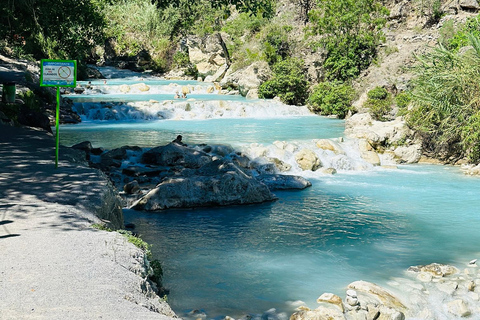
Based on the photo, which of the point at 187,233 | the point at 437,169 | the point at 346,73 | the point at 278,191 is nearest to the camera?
the point at 187,233

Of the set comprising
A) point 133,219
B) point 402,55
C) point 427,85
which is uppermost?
point 402,55

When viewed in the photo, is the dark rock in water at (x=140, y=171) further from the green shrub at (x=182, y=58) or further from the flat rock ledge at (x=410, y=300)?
the green shrub at (x=182, y=58)

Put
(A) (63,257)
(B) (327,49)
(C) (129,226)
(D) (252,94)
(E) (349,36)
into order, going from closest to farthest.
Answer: (A) (63,257) < (C) (129,226) < (E) (349,36) < (B) (327,49) < (D) (252,94)

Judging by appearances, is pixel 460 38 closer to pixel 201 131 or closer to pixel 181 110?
pixel 201 131

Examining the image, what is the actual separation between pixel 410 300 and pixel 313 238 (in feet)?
8.71

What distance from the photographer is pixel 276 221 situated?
1051cm

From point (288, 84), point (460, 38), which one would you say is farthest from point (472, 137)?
point (288, 84)

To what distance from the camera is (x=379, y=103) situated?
24000 millimetres

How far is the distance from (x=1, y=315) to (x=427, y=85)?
15681mm

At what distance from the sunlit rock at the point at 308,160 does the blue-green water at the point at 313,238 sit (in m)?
0.79

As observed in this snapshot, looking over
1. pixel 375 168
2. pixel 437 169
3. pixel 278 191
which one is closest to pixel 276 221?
pixel 278 191

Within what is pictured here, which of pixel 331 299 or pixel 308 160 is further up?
pixel 308 160

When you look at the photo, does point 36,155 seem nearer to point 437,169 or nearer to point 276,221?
point 276,221

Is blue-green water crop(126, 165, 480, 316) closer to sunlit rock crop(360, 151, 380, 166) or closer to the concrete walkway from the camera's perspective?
the concrete walkway
